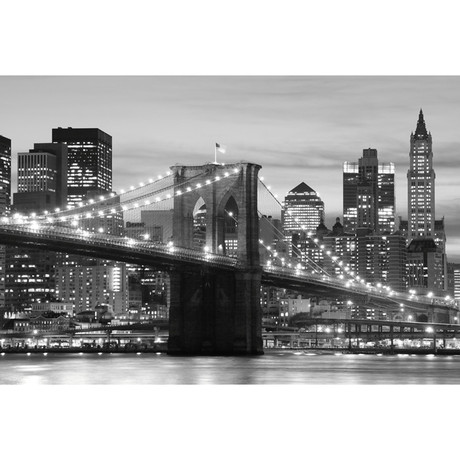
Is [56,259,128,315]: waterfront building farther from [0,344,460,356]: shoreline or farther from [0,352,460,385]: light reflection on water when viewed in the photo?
[0,352,460,385]: light reflection on water

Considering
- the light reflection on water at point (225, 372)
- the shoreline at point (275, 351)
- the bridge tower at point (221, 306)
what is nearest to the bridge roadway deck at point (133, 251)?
the bridge tower at point (221, 306)

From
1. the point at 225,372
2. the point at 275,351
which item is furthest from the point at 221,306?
the point at 225,372

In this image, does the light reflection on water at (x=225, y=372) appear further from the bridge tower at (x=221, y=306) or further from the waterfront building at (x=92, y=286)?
the waterfront building at (x=92, y=286)

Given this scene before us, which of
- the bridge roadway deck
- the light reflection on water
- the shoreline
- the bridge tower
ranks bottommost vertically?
the light reflection on water

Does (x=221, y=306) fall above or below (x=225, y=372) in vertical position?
above

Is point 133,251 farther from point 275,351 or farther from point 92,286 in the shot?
point 92,286

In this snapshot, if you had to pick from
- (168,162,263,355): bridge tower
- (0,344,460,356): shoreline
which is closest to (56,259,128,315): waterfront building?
(0,344,460,356): shoreline

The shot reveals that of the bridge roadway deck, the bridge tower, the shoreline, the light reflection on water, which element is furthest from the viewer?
the shoreline
